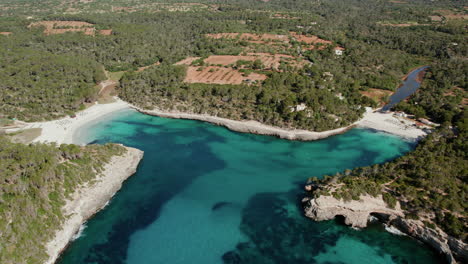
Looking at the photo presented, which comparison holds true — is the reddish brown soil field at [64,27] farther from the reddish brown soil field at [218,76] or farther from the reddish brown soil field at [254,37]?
the reddish brown soil field at [218,76]

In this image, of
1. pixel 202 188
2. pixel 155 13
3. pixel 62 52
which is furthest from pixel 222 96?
pixel 155 13

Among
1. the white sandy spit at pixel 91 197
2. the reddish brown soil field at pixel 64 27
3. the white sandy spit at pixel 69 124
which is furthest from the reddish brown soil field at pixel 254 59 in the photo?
the white sandy spit at pixel 91 197

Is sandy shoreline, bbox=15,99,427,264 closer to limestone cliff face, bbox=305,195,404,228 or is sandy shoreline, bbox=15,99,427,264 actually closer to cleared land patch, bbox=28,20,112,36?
limestone cliff face, bbox=305,195,404,228

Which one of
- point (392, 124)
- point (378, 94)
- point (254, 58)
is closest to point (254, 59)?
point (254, 58)

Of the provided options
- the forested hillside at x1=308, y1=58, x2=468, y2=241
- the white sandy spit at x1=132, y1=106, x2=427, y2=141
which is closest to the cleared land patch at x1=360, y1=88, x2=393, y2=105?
the white sandy spit at x1=132, y1=106, x2=427, y2=141

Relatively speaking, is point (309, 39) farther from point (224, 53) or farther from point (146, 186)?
point (146, 186)

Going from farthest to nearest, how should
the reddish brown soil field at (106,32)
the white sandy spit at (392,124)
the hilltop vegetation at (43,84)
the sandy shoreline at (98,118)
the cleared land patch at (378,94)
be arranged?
1. the reddish brown soil field at (106,32)
2. the cleared land patch at (378,94)
3. the hilltop vegetation at (43,84)
4. the white sandy spit at (392,124)
5. the sandy shoreline at (98,118)
